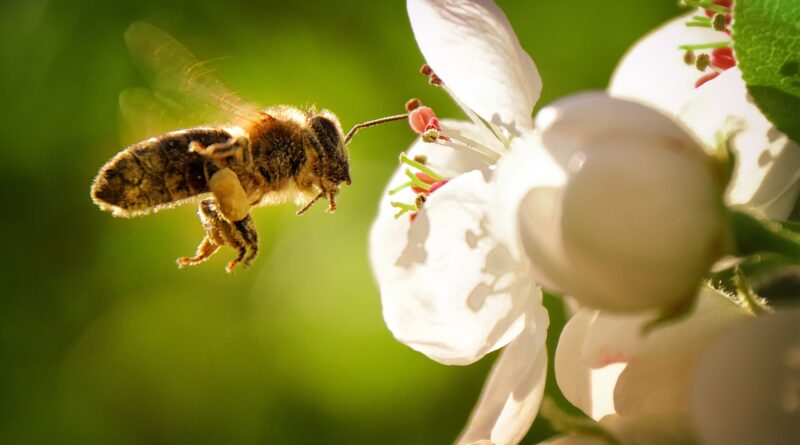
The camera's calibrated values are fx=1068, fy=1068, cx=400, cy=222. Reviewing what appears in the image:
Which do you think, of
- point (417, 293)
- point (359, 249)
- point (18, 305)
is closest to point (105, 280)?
point (18, 305)

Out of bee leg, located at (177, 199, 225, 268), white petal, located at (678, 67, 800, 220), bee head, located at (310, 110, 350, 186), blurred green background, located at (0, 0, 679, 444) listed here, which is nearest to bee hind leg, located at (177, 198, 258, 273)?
bee leg, located at (177, 199, 225, 268)

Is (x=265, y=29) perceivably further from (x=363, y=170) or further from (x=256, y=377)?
(x=256, y=377)

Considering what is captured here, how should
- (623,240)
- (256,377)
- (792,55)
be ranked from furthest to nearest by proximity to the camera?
1. (256,377)
2. (792,55)
3. (623,240)

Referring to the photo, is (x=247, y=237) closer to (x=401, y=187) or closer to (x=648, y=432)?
(x=401, y=187)

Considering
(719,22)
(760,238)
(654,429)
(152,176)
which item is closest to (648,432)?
(654,429)

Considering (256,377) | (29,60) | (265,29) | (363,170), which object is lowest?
(256,377)

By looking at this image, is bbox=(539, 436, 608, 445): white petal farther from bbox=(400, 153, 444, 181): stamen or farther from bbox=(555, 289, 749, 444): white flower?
bbox=(400, 153, 444, 181): stamen

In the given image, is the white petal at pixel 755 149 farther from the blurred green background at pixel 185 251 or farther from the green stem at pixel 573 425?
the blurred green background at pixel 185 251
